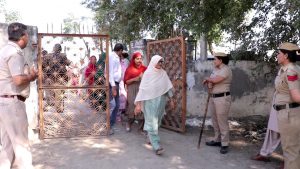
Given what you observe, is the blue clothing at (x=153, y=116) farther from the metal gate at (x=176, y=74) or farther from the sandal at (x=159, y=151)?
the metal gate at (x=176, y=74)

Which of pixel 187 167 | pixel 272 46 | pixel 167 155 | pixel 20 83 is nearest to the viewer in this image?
pixel 20 83

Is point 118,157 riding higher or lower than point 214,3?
lower

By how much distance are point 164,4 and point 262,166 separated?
14.2 feet

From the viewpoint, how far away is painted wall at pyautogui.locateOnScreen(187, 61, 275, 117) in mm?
8227

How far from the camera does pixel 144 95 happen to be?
5.39 metres

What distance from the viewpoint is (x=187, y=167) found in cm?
495

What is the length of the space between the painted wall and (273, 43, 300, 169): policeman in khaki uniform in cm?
408

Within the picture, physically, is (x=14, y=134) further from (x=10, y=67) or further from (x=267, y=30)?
(x=267, y=30)

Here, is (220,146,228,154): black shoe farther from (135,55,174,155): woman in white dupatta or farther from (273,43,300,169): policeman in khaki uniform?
(273,43,300,169): policeman in khaki uniform

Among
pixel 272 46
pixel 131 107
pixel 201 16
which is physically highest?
pixel 201 16

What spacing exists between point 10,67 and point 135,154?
2.45 meters

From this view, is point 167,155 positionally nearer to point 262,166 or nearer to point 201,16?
point 262,166

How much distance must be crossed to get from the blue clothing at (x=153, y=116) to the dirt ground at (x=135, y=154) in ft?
0.87

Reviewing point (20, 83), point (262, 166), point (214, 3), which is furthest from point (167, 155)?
point (214, 3)
